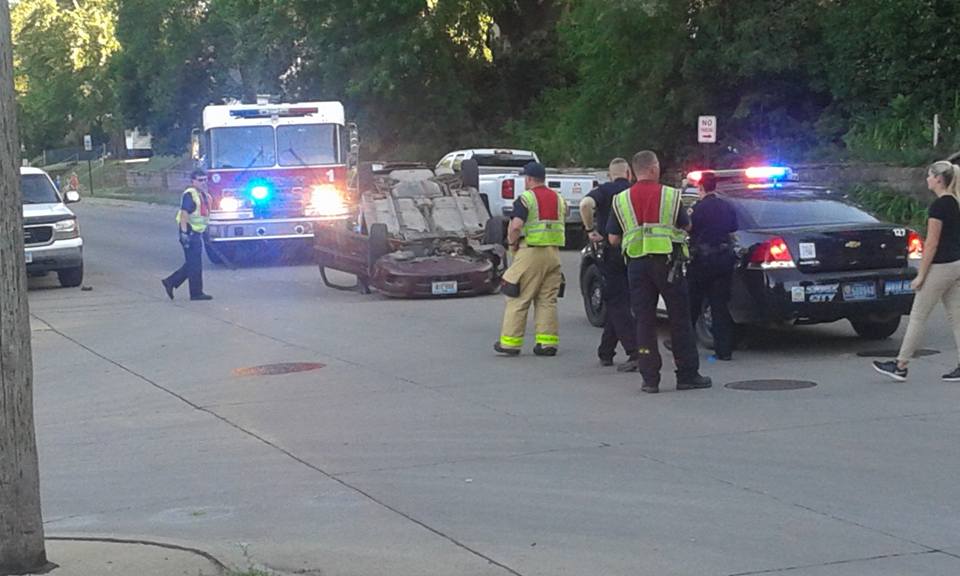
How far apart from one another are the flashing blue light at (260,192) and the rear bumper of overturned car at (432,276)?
5.67m

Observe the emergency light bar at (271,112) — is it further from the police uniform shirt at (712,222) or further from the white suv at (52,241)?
the police uniform shirt at (712,222)

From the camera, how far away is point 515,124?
42.9m

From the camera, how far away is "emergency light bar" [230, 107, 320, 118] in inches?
933

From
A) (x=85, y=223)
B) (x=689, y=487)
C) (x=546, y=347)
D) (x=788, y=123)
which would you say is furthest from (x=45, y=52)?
(x=689, y=487)

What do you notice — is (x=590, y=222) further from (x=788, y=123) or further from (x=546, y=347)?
(x=788, y=123)

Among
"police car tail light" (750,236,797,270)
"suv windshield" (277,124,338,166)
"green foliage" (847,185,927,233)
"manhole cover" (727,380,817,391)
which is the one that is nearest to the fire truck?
"suv windshield" (277,124,338,166)

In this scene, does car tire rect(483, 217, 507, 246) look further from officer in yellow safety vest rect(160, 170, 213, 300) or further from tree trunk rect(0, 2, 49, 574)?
tree trunk rect(0, 2, 49, 574)

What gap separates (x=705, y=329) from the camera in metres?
13.0

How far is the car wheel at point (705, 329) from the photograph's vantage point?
1283 centimetres

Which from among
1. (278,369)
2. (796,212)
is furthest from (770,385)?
(278,369)

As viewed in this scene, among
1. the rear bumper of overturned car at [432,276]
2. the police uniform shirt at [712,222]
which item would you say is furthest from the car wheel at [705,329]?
the rear bumper of overturned car at [432,276]

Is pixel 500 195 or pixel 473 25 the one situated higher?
pixel 473 25

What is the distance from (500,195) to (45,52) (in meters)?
60.5

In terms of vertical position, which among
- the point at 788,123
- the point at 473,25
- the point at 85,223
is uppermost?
the point at 473,25
